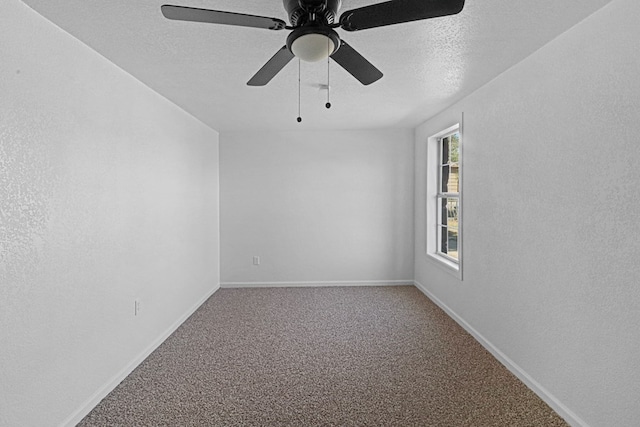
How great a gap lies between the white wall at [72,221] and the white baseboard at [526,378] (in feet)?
9.35

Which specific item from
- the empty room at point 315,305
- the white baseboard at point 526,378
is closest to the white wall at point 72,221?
the empty room at point 315,305

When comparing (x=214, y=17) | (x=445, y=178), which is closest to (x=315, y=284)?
(x=445, y=178)

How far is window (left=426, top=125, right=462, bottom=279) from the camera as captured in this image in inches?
176

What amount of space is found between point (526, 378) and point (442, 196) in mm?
2509

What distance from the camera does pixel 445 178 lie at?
15.6ft

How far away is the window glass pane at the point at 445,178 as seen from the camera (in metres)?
4.68

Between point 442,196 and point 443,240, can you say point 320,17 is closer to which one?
point 442,196

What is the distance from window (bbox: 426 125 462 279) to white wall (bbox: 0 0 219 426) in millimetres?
3143

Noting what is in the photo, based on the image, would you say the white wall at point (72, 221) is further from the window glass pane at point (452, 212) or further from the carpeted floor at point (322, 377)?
the window glass pane at point (452, 212)

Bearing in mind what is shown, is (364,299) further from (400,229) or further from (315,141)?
(315,141)

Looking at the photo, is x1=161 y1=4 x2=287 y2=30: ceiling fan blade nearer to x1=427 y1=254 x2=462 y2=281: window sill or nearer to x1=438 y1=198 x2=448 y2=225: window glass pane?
x1=427 y1=254 x2=462 y2=281: window sill

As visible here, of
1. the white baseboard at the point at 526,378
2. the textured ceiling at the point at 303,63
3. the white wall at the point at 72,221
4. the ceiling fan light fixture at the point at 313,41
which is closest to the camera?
the ceiling fan light fixture at the point at 313,41

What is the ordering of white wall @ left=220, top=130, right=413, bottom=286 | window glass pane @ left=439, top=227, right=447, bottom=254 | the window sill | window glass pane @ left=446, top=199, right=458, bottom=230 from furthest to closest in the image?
white wall @ left=220, top=130, right=413, bottom=286, window glass pane @ left=439, top=227, right=447, bottom=254, window glass pane @ left=446, top=199, right=458, bottom=230, the window sill

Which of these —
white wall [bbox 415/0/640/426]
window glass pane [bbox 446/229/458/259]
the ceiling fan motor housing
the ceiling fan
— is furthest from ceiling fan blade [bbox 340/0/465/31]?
window glass pane [bbox 446/229/458/259]
